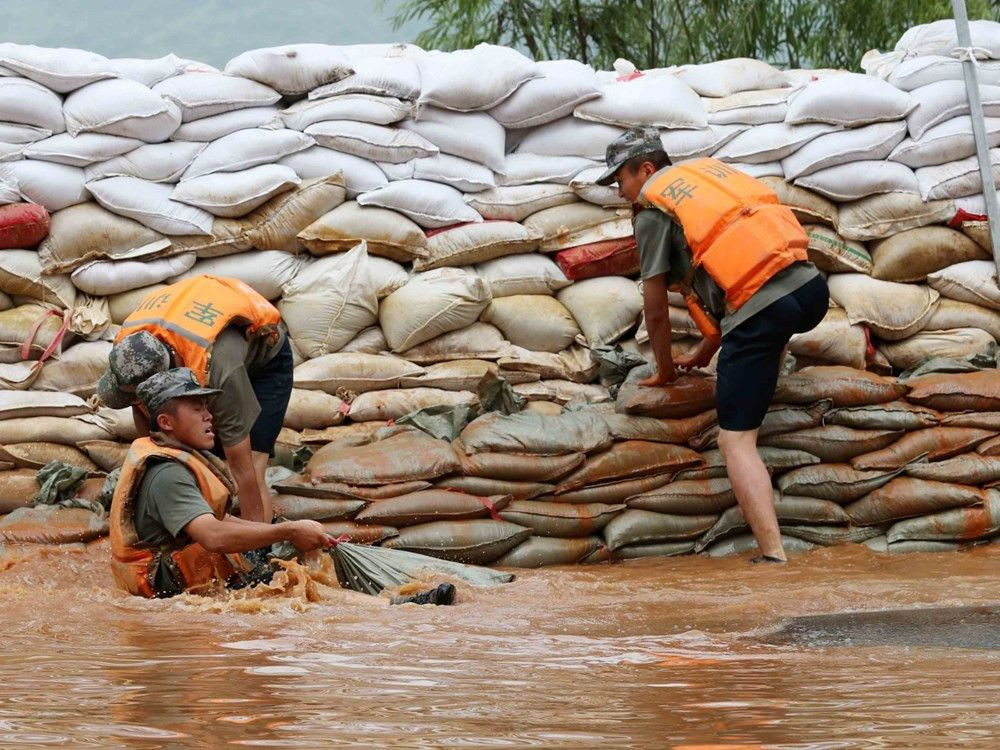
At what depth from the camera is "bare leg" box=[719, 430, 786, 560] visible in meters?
4.72

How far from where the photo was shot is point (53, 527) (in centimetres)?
473

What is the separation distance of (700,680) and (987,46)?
4109mm

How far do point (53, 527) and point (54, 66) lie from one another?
1.86m

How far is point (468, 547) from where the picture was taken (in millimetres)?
4746

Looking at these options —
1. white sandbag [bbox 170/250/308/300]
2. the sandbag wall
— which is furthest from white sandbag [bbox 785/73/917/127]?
white sandbag [bbox 170/250/308/300]

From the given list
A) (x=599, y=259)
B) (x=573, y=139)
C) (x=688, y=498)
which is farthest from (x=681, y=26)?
(x=688, y=498)

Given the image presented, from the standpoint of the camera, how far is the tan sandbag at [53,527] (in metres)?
4.71

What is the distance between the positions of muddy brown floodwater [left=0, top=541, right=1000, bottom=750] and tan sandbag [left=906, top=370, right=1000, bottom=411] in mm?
761

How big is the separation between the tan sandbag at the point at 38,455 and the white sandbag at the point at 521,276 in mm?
1643

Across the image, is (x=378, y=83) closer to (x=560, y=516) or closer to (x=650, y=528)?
(x=560, y=516)

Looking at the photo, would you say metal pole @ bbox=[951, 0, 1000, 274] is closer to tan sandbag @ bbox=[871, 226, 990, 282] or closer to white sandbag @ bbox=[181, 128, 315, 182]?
tan sandbag @ bbox=[871, 226, 990, 282]

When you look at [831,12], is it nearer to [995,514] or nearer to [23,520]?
[995,514]

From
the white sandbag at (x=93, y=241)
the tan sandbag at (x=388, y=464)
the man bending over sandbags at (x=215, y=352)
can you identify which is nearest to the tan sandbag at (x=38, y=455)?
the white sandbag at (x=93, y=241)

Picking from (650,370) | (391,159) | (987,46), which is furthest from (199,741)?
(987,46)
